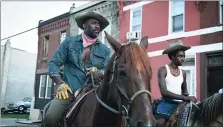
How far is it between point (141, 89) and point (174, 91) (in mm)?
2463

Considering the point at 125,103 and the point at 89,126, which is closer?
the point at 125,103

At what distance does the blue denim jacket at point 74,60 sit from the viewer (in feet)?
12.8

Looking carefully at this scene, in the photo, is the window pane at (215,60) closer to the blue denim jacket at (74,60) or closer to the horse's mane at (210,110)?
the horse's mane at (210,110)

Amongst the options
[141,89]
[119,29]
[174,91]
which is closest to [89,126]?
[141,89]

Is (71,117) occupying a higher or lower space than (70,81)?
lower

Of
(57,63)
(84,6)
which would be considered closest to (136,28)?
(84,6)

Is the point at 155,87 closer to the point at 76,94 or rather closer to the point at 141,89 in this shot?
the point at 76,94

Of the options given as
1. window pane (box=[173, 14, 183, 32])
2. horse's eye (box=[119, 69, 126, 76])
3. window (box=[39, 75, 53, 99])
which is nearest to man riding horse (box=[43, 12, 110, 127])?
horse's eye (box=[119, 69, 126, 76])

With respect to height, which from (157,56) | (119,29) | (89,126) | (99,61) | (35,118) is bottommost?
(35,118)

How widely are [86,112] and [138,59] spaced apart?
111 cm

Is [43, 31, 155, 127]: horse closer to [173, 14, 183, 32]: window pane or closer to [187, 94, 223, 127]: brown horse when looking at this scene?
[187, 94, 223, 127]: brown horse

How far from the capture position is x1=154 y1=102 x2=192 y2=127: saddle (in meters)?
4.42

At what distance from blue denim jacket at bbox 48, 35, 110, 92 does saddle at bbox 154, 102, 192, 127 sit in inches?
59.1

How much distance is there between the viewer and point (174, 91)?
16.1ft
